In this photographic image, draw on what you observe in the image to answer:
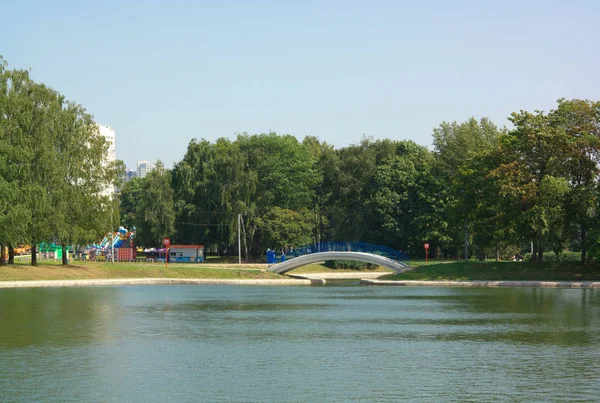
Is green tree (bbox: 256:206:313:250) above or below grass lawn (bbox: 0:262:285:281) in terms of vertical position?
above

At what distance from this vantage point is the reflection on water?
24016mm

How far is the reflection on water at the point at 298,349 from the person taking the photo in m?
24.0

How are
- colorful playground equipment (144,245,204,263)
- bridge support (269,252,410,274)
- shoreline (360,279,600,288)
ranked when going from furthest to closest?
colorful playground equipment (144,245,204,263) < bridge support (269,252,410,274) < shoreline (360,279,600,288)

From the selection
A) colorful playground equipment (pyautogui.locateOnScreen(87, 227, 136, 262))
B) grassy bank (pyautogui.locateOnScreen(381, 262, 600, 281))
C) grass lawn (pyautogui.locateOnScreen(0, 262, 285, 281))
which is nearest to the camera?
grass lawn (pyautogui.locateOnScreen(0, 262, 285, 281))

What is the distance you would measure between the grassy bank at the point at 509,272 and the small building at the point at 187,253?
3182cm

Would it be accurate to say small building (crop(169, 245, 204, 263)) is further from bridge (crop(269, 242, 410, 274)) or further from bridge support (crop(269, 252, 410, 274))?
bridge support (crop(269, 252, 410, 274))

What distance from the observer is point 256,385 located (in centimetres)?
2481

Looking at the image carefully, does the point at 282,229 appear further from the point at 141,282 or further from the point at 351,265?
the point at 141,282

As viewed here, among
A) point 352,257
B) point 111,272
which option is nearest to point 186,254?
point 111,272

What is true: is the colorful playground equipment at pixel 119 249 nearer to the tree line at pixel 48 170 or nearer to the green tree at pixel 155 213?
the green tree at pixel 155 213

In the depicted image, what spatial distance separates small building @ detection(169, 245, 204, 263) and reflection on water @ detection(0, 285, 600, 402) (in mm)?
44856

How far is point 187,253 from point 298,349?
70.5 metres

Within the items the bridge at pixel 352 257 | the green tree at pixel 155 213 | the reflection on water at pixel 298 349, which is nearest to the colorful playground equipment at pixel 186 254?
the green tree at pixel 155 213

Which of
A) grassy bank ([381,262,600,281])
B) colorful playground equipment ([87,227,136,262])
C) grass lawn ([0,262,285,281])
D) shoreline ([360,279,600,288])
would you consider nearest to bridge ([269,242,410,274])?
grass lawn ([0,262,285,281])
